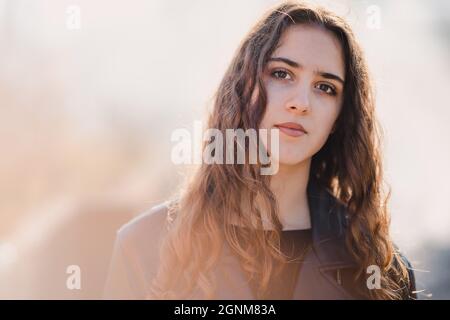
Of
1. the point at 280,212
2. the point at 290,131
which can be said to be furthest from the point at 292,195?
the point at 290,131

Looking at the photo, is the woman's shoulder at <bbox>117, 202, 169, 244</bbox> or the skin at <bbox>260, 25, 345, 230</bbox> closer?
the skin at <bbox>260, 25, 345, 230</bbox>

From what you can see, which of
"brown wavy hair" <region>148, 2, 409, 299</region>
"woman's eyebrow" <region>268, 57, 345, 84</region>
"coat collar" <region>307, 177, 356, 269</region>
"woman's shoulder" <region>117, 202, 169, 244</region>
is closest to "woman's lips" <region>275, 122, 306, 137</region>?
"brown wavy hair" <region>148, 2, 409, 299</region>

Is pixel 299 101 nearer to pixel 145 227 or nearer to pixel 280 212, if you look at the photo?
pixel 280 212

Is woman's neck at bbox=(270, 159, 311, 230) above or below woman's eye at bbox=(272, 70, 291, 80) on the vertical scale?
below

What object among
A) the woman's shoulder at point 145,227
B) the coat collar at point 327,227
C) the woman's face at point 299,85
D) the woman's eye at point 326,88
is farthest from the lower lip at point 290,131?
the woman's shoulder at point 145,227

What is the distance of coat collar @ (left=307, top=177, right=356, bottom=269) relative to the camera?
7.16ft

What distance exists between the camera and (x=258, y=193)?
7.18ft

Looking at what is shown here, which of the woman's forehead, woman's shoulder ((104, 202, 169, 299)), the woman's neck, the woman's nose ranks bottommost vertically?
woman's shoulder ((104, 202, 169, 299))

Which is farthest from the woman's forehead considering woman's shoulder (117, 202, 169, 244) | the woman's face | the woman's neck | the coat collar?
woman's shoulder (117, 202, 169, 244)

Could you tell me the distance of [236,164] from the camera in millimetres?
2234

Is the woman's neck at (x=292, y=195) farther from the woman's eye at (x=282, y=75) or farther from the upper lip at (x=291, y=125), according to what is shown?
the woman's eye at (x=282, y=75)

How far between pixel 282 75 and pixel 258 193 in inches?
19.1

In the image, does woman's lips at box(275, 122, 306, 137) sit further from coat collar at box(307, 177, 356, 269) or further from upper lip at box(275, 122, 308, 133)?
coat collar at box(307, 177, 356, 269)
